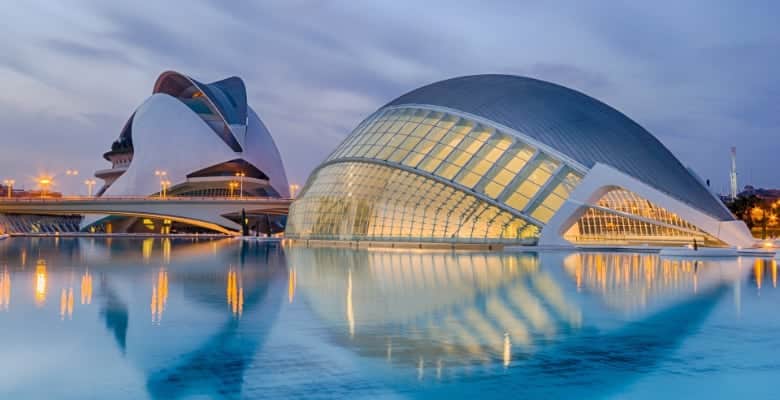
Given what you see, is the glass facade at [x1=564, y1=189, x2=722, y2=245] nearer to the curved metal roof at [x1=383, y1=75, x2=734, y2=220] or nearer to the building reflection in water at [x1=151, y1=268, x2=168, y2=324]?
→ the curved metal roof at [x1=383, y1=75, x2=734, y2=220]

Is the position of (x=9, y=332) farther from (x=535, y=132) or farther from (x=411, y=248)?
(x=535, y=132)

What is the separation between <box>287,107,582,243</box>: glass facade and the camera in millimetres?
37625

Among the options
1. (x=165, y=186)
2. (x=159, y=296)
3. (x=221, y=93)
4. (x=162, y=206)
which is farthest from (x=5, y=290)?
(x=221, y=93)

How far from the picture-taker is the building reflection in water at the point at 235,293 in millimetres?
12703

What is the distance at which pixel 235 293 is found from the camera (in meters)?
15.4

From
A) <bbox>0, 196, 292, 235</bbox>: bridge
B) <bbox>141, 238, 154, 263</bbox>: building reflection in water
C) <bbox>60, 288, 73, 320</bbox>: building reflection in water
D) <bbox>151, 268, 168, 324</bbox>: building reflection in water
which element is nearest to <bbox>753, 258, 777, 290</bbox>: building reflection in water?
<bbox>151, 268, 168, 324</bbox>: building reflection in water

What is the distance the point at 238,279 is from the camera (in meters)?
19.0

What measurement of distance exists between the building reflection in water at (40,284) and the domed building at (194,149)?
63.6 metres

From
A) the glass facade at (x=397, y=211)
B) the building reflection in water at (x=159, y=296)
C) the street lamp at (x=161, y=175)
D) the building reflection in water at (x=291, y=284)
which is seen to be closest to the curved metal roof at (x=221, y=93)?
the street lamp at (x=161, y=175)

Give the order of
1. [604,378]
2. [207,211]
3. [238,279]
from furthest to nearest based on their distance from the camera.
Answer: [207,211], [238,279], [604,378]

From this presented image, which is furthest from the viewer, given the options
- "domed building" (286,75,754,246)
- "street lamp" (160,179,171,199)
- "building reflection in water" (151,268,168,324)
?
"street lamp" (160,179,171,199)

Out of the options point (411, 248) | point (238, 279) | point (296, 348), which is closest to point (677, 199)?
point (411, 248)

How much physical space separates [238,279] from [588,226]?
81.6 feet

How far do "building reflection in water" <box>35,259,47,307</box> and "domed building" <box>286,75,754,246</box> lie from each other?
20.5 meters
